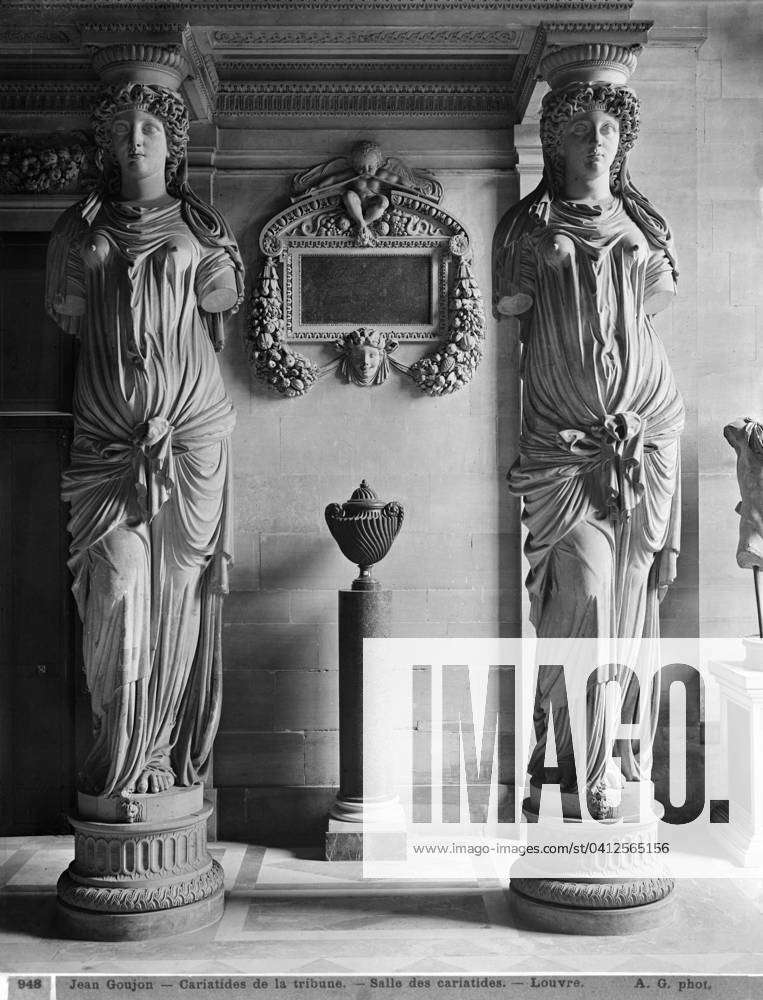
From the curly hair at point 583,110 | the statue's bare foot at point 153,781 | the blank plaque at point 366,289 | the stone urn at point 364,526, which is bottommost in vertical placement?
the statue's bare foot at point 153,781

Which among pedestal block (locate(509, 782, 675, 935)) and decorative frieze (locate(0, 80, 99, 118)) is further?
decorative frieze (locate(0, 80, 99, 118))

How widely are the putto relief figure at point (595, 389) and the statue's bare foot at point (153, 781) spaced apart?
1463 mm

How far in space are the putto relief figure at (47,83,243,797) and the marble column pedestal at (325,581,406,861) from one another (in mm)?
958

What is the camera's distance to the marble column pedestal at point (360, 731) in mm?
5043

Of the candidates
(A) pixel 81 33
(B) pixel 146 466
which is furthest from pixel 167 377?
(A) pixel 81 33

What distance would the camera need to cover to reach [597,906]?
4008mm

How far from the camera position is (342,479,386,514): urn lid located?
5.07m

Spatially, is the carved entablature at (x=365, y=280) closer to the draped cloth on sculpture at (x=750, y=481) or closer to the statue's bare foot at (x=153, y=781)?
the draped cloth on sculpture at (x=750, y=481)

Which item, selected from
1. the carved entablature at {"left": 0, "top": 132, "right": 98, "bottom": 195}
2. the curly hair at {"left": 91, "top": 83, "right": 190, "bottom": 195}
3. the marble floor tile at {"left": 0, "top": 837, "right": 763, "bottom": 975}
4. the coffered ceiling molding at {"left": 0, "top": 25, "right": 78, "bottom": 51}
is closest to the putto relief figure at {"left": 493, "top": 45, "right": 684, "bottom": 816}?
the marble floor tile at {"left": 0, "top": 837, "right": 763, "bottom": 975}

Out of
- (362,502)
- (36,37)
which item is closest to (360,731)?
(362,502)

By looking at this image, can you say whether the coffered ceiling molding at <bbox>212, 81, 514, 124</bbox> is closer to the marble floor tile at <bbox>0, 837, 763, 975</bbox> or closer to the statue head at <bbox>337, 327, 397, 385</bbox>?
the statue head at <bbox>337, 327, 397, 385</bbox>

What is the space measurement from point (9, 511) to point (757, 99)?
14.1ft

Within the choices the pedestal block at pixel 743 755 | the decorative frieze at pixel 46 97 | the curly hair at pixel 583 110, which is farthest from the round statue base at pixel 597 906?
the decorative frieze at pixel 46 97

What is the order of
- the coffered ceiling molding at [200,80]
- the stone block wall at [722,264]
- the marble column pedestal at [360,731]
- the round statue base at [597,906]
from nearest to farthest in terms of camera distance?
the round statue base at [597,906], the coffered ceiling molding at [200,80], the marble column pedestal at [360,731], the stone block wall at [722,264]
